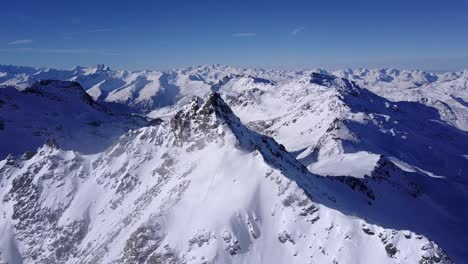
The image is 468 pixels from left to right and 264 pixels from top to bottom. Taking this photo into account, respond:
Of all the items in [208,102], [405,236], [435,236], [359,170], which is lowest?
[435,236]

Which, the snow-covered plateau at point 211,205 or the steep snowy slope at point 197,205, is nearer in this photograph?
the steep snowy slope at point 197,205

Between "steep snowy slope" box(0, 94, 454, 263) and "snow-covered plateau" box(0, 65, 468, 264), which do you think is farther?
"snow-covered plateau" box(0, 65, 468, 264)

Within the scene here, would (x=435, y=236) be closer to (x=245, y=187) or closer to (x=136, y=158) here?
(x=245, y=187)

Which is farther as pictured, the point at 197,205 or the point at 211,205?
the point at 197,205

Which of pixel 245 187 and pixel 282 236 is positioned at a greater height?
pixel 245 187

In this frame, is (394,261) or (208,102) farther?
(208,102)

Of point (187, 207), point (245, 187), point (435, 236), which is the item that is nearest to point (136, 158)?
point (187, 207)

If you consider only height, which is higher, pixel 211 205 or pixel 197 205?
pixel 211 205

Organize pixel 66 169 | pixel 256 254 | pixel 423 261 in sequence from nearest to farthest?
pixel 423 261 → pixel 256 254 → pixel 66 169
